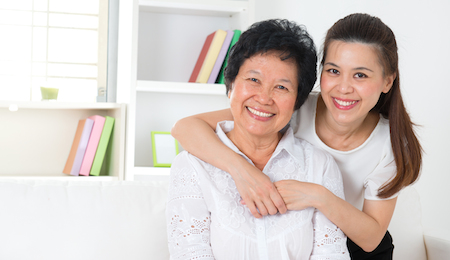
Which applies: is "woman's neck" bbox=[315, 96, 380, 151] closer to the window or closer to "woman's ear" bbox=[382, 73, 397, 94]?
"woman's ear" bbox=[382, 73, 397, 94]

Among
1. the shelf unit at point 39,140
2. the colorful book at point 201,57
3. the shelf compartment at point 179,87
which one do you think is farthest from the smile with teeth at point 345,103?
the shelf unit at point 39,140

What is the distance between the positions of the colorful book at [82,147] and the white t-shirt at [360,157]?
131cm

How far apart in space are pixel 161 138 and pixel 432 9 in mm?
1480

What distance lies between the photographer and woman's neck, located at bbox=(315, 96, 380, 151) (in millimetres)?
1422

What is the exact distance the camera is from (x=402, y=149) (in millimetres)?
1341

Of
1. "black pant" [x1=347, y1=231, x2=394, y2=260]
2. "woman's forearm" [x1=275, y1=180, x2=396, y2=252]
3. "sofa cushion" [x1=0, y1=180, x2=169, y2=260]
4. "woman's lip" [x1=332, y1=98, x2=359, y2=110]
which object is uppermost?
"woman's lip" [x1=332, y1=98, x2=359, y2=110]

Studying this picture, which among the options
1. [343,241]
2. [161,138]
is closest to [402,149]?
[343,241]

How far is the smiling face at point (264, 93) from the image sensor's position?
3.95 feet

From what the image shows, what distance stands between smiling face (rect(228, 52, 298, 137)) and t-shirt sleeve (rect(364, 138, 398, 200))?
0.35m

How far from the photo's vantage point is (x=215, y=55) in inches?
93.4

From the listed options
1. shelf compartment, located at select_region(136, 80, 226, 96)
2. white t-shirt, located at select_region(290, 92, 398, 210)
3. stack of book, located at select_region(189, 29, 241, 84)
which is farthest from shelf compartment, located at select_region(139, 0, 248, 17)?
white t-shirt, located at select_region(290, 92, 398, 210)

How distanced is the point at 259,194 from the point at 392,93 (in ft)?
1.89

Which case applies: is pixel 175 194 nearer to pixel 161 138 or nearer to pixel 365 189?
pixel 365 189

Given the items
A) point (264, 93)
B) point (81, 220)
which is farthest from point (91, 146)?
point (264, 93)
